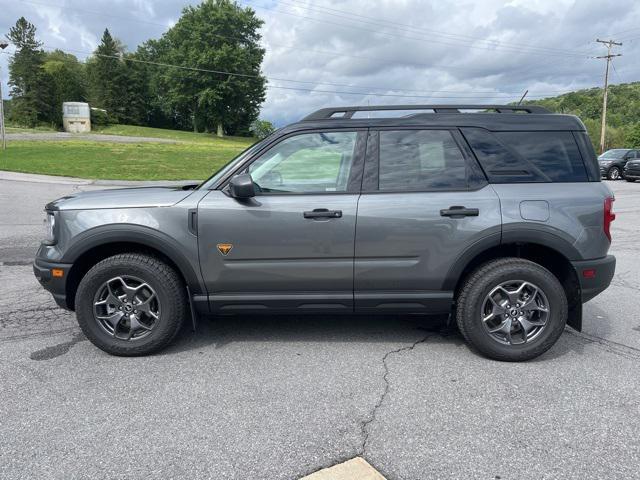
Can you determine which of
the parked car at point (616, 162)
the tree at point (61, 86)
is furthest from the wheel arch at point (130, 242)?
the tree at point (61, 86)

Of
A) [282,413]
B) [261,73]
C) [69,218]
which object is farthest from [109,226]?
[261,73]

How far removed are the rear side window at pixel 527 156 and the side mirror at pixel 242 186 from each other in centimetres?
171

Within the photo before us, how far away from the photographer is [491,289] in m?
3.46

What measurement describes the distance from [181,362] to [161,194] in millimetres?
1307

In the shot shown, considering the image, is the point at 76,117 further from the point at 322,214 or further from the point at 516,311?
the point at 516,311

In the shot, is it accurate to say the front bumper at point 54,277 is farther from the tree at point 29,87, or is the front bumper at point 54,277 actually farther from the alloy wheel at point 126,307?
the tree at point 29,87

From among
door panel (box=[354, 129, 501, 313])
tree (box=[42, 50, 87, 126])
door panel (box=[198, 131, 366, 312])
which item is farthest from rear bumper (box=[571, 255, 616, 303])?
tree (box=[42, 50, 87, 126])

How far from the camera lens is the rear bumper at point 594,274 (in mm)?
3486

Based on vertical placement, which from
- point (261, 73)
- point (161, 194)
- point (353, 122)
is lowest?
point (161, 194)

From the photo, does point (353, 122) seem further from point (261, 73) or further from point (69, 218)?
point (261, 73)

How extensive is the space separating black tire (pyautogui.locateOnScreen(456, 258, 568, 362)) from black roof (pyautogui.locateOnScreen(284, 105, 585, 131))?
1061 mm

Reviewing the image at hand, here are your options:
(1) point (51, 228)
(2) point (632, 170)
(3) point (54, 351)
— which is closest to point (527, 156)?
(1) point (51, 228)

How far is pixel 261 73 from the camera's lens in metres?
70.1

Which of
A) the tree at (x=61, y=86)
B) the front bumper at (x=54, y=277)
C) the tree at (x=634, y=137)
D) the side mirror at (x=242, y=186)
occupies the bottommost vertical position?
the front bumper at (x=54, y=277)
